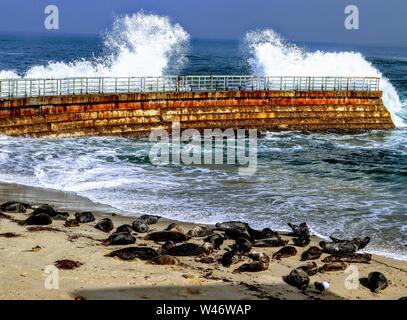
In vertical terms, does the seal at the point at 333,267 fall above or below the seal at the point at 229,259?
below

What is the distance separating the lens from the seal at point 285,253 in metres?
12.5

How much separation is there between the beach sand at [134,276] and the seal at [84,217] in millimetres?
970

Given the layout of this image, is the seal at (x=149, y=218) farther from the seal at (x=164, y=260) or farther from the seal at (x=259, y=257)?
the seal at (x=259, y=257)

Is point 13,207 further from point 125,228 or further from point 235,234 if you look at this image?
point 235,234

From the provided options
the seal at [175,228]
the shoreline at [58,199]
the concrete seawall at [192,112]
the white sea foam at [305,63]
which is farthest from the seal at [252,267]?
the white sea foam at [305,63]

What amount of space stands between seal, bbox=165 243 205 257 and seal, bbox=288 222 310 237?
9.29ft

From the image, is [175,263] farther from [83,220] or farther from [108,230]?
[83,220]

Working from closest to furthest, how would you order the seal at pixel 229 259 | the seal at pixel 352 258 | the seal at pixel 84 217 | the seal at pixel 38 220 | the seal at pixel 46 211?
the seal at pixel 229 259 < the seal at pixel 352 258 < the seal at pixel 38 220 < the seal at pixel 84 217 < the seal at pixel 46 211

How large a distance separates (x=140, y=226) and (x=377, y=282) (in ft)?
17.5

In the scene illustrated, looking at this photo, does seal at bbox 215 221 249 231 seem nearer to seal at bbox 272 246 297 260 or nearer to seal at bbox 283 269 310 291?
seal at bbox 272 246 297 260

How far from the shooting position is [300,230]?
14227 millimetres

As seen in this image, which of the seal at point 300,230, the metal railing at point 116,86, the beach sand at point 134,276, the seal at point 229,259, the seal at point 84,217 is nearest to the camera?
the beach sand at point 134,276

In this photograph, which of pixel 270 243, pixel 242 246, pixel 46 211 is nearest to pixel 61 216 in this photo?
pixel 46 211
